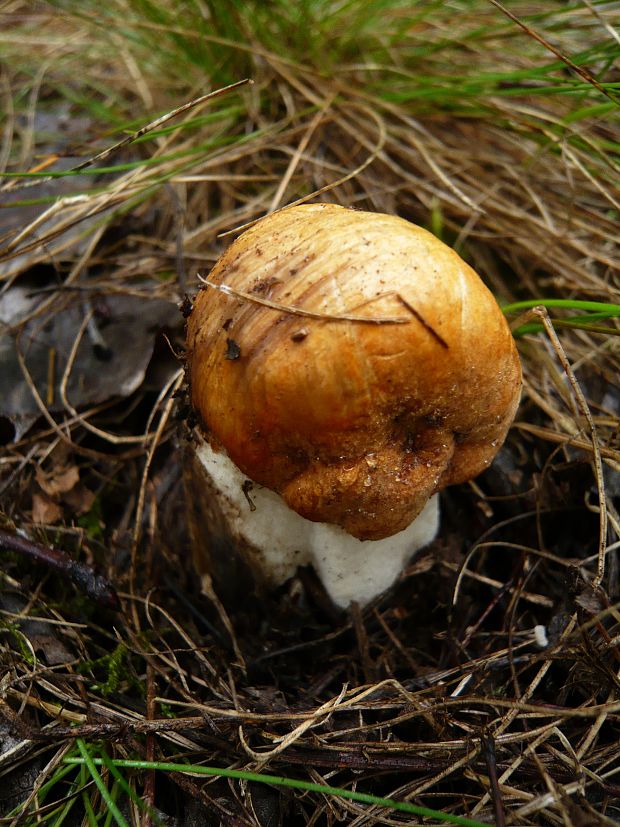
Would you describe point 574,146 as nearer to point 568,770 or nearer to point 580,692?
point 580,692

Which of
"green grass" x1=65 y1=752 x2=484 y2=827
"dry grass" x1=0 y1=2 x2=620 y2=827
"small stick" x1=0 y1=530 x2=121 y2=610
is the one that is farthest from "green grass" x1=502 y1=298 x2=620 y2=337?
"small stick" x1=0 y1=530 x2=121 y2=610

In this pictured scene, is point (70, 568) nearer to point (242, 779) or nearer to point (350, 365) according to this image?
point (242, 779)

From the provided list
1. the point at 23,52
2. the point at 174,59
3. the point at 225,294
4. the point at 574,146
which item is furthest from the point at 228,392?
the point at 23,52

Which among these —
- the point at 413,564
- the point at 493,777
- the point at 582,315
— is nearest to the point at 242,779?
the point at 493,777

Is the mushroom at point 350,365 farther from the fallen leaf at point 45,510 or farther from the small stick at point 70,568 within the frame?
the fallen leaf at point 45,510

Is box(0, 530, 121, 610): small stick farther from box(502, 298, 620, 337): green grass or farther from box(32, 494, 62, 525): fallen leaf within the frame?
box(502, 298, 620, 337): green grass

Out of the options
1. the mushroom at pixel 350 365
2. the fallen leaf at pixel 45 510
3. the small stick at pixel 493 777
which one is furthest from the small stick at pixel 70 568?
the small stick at pixel 493 777
